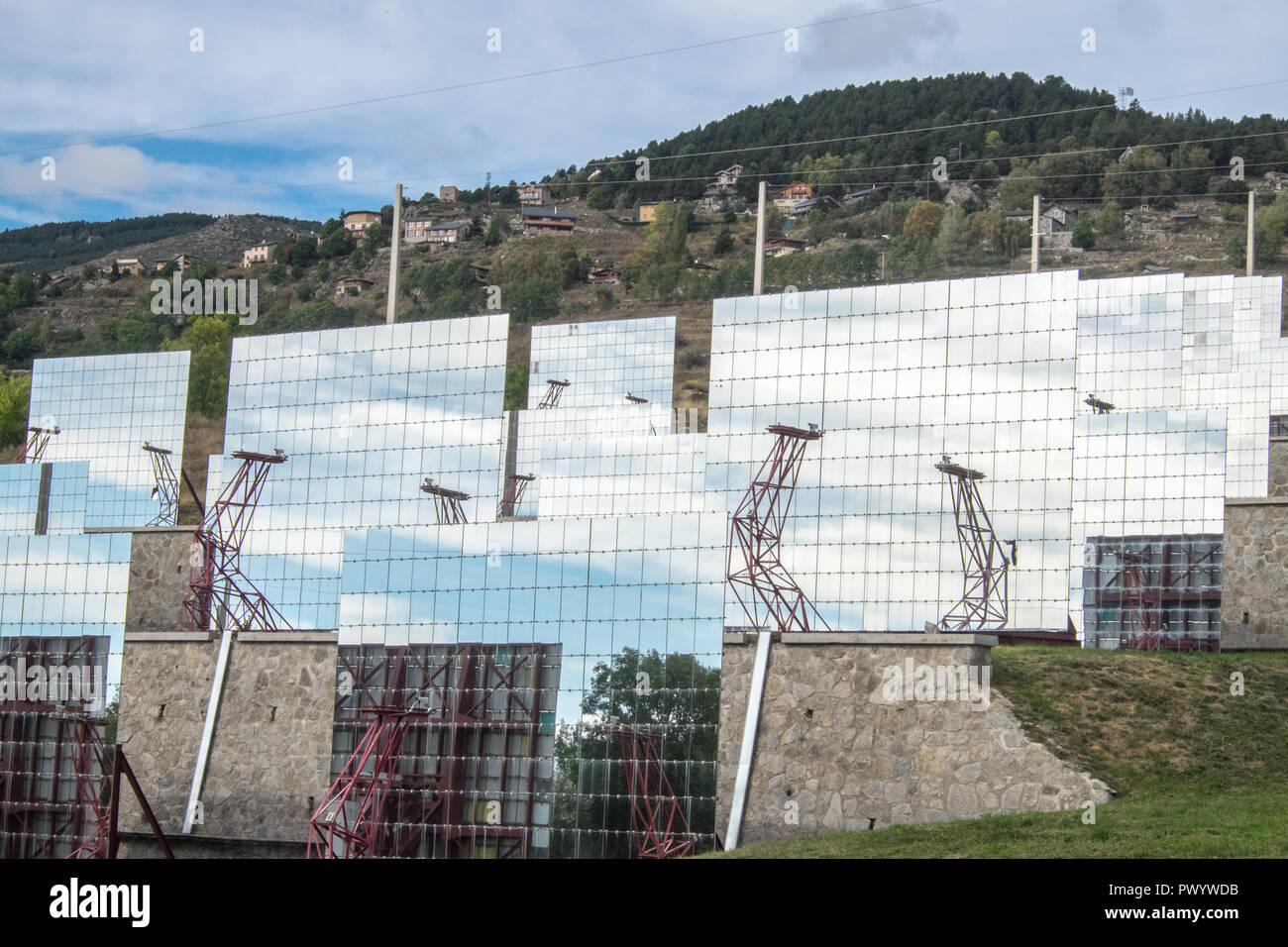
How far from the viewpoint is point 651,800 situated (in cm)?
2267

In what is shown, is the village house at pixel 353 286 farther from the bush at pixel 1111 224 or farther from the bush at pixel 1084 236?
the bush at pixel 1111 224

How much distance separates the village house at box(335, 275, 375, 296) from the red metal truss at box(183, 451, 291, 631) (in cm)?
8537

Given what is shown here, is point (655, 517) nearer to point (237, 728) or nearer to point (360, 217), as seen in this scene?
point (237, 728)

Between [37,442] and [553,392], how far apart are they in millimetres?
14132

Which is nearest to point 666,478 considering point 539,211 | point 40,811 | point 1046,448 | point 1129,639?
point 1046,448

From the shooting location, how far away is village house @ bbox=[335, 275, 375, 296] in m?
118

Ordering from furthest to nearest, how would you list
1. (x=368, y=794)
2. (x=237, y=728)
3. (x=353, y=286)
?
(x=353, y=286)
(x=237, y=728)
(x=368, y=794)

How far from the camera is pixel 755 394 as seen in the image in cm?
2802

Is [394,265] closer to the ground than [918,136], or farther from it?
closer to the ground

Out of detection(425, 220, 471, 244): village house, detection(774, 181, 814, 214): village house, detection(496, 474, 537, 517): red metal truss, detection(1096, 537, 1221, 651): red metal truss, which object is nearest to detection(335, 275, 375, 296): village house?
detection(425, 220, 471, 244): village house

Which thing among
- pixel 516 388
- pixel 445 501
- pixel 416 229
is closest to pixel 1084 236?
pixel 516 388

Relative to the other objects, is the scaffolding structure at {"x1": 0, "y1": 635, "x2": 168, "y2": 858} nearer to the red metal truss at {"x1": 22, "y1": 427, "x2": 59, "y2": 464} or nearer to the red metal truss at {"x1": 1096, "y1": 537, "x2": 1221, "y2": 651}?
the red metal truss at {"x1": 22, "y1": 427, "x2": 59, "y2": 464}

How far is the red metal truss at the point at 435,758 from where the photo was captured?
78.8 feet
